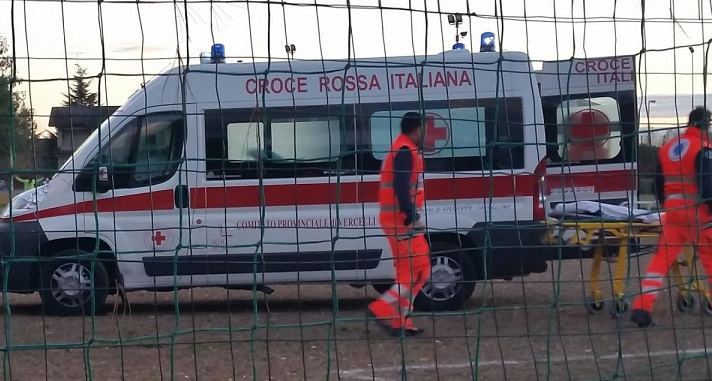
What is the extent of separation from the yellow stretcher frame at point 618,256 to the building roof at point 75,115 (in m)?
1.83

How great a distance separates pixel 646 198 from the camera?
562cm

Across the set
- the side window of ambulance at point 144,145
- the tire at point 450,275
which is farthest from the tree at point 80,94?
the tire at point 450,275

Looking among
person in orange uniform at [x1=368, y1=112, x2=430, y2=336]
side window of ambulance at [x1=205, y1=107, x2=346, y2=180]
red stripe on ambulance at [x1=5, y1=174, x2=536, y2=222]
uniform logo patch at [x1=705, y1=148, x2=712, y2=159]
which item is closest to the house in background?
person in orange uniform at [x1=368, y1=112, x2=430, y2=336]

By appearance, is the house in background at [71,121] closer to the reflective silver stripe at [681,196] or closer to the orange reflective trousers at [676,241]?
the orange reflective trousers at [676,241]

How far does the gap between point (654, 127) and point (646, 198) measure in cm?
133

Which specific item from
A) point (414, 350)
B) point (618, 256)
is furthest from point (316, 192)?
point (618, 256)

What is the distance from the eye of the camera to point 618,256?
782 centimetres

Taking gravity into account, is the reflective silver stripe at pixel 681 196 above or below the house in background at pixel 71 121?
below

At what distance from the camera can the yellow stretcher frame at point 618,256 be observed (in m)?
4.99

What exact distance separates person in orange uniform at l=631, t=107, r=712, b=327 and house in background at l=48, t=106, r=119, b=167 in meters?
2.44

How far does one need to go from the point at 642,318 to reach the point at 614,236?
2.36 ft

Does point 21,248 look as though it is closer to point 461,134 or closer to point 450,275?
point 461,134

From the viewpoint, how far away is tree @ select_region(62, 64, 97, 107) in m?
3.65

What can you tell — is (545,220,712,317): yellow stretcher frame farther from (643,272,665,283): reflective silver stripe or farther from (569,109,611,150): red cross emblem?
(569,109,611,150): red cross emblem
